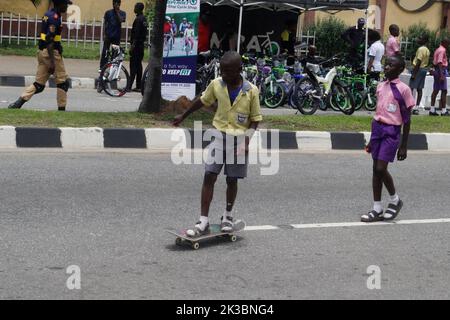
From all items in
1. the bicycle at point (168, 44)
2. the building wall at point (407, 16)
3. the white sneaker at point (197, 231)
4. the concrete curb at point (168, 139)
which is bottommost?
the white sneaker at point (197, 231)

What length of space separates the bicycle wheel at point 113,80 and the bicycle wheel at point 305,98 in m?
3.31

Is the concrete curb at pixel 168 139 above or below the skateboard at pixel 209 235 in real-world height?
above

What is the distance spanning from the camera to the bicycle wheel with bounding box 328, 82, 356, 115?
16.5m

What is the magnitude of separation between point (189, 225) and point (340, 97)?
9.53 meters

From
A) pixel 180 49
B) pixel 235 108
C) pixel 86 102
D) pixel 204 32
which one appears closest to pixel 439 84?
pixel 204 32

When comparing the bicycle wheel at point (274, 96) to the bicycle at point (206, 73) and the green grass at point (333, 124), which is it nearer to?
the bicycle at point (206, 73)

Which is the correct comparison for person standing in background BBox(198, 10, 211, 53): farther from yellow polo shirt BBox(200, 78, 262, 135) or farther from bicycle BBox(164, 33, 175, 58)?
yellow polo shirt BBox(200, 78, 262, 135)

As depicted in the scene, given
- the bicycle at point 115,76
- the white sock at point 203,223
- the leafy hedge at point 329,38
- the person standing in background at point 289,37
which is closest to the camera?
the white sock at point 203,223

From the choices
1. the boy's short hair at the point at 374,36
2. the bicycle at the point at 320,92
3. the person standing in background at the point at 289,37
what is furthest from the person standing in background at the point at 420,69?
the person standing in background at the point at 289,37

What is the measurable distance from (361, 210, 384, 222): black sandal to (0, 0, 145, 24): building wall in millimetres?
20487

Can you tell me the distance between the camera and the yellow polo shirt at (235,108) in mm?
6914

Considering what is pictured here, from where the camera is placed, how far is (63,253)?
20.9 ft

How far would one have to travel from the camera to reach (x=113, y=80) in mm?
16984

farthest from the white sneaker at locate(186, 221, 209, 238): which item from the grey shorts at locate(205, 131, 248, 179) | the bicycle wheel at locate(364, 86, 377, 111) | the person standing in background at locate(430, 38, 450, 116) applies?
the person standing in background at locate(430, 38, 450, 116)
